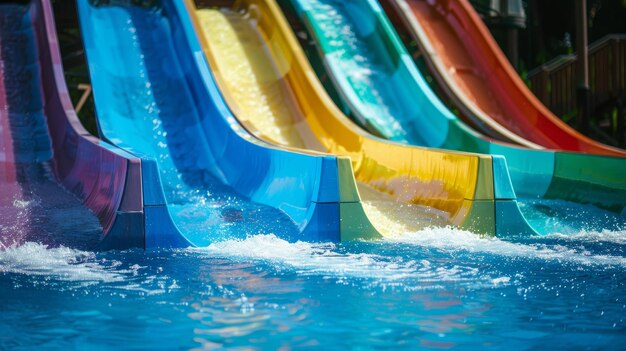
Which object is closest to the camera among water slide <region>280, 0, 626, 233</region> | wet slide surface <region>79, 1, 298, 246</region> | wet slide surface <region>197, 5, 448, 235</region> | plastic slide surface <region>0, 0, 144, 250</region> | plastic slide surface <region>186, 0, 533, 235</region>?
plastic slide surface <region>0, 0, 144, 250</region>

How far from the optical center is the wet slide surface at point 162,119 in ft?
20.0

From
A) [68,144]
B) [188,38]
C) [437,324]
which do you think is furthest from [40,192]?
[437,324]

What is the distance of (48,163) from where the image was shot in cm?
773

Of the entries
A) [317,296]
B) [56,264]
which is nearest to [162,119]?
[56,264]

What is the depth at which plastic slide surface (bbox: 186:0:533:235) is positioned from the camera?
19.6 ft

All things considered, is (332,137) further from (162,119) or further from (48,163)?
(48,163)

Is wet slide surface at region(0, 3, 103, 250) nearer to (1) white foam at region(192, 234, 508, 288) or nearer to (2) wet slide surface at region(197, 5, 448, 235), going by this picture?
(1) white foam at region(192, 234, 508, 288)

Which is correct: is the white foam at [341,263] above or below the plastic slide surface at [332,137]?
below

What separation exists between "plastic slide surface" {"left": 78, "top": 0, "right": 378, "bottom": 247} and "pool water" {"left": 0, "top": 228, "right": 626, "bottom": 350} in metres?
0.34

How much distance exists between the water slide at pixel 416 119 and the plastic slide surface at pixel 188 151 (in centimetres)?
155

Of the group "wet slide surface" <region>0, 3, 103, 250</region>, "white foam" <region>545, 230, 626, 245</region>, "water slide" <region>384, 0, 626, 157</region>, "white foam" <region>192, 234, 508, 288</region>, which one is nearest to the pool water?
"white foam" <region>192, 234, 508, 288</region>

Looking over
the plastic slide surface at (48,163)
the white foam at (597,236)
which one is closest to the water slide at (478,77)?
the white foam at (597,236)

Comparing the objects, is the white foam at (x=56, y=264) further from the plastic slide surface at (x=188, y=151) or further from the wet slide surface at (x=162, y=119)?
the wet slide surface at (x=162, y=119)

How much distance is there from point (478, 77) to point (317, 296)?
21.1 feet
